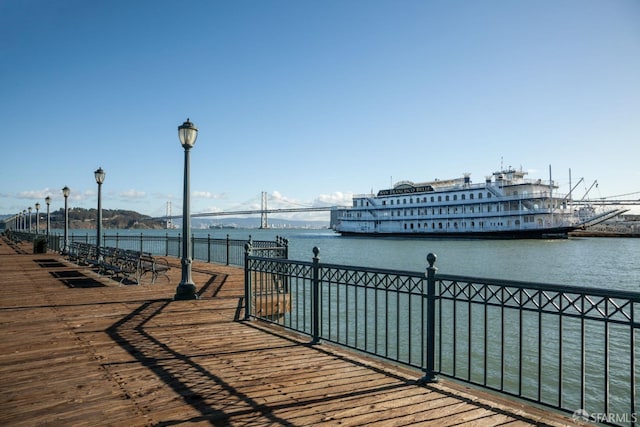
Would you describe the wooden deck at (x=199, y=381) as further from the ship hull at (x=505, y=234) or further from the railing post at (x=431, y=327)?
the ship hull at (x=505, y=234)

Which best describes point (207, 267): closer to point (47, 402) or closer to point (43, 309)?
point (43, 309)

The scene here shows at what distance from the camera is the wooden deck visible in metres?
4.03

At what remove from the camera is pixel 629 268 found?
36031 millimetres

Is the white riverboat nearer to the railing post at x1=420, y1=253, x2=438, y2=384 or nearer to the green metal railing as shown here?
the green metal railing

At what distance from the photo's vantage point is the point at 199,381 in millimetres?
4934

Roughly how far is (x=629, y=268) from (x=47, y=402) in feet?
138

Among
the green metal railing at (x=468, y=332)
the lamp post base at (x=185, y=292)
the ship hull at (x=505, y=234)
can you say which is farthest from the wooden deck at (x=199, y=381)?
the ship hull at (x=505, y=234)

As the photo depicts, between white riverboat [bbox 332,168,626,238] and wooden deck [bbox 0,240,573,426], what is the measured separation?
75.3 metres

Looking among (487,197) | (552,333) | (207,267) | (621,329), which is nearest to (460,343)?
(552,333)

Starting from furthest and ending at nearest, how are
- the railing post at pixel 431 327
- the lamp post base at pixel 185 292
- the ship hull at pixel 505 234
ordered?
the ship hull at pixel 505 234 < the lamp post base at pixel 185 292 < the railing post at pixel 431 327

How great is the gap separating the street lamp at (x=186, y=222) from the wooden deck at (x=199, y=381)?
1.44m

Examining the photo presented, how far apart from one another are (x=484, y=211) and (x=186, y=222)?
74923 mm

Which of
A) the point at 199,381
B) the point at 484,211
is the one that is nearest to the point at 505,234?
the point at 484,211

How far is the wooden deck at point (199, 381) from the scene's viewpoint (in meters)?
4.03
